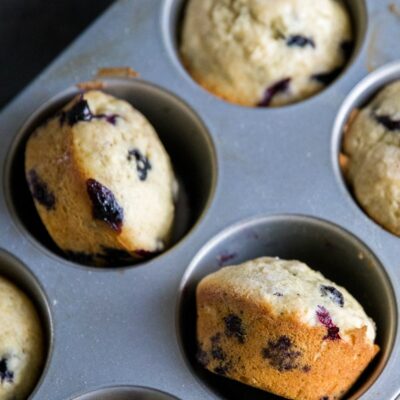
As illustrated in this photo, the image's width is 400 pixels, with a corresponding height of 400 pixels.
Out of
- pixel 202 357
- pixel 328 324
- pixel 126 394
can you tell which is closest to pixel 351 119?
pixel 328 324

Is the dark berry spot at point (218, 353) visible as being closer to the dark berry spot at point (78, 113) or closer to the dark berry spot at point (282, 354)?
the dark berry spot at point (282, 354)

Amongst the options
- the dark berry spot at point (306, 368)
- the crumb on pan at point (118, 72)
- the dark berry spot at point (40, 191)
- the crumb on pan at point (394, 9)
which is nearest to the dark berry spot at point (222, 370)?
the dark berry spot at point (306, 368)

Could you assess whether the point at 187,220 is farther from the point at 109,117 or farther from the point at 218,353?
the point at 218,353

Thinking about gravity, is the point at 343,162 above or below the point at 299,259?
above

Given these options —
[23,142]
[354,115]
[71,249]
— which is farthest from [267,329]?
[23,142]

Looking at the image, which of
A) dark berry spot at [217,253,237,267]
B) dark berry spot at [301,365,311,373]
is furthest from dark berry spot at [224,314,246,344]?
dark berry spot at [217,253,237,267]
